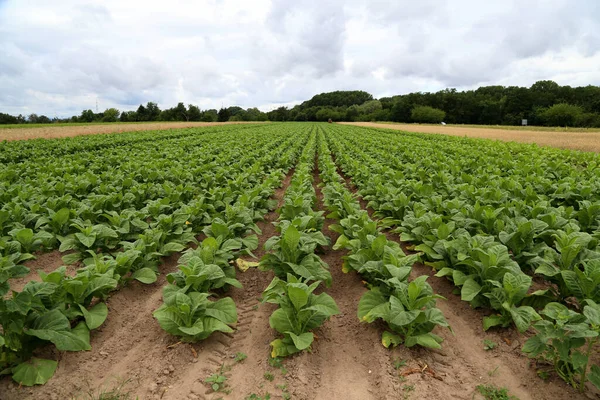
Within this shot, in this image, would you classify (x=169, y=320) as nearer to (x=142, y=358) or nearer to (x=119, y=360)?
(x=142, y=358)

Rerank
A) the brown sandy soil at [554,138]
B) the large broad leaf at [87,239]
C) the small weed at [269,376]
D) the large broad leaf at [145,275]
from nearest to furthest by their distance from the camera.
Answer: the small weed at [269,376] < the large broad leaf at [145,275] < the large broad leaf at [87,239] < the brown sandy soil at [554,138]

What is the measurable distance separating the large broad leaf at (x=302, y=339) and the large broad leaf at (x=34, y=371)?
1.99m

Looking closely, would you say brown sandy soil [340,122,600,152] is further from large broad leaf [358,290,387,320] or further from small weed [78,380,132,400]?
small weed [78,380,132,400]

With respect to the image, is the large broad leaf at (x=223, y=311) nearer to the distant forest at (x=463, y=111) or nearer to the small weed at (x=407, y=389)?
the small weed at (x=407, y=389)

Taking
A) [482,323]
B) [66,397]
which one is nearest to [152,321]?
[66,397]

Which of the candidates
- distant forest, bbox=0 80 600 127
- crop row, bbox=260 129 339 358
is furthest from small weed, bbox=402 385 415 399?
distant forest, bbox=0 80 600 127

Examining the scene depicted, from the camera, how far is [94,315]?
3.12 m

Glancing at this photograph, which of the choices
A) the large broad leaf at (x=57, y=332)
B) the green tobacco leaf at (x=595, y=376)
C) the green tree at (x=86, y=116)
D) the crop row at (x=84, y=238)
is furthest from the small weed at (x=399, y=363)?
the green tree at (x=86, y=116)

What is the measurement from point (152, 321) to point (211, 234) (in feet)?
4.93

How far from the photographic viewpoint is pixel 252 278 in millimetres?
4605

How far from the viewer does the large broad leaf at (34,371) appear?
2572 millimetres

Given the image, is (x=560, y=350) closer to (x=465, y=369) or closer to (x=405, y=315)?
(x=465, y=369)

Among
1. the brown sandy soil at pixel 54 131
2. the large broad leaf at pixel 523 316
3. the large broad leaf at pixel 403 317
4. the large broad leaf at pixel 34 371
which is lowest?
the large broad leaf at pixel 34 371

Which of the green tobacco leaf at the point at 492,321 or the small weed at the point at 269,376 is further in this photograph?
the green tobacco leaf at the point at 492,321
